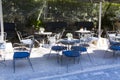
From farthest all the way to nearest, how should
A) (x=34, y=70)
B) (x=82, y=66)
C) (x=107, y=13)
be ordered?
(x=107, y=13) → (x=82, y=66) → (x=34, y=70)

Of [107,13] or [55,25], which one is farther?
[107,13]

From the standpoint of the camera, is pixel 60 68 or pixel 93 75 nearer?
pixel 93 75

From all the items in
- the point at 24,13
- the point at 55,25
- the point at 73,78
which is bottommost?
the point at 73,78

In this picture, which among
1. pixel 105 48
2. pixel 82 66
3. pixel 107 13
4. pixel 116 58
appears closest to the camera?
pixel 82 66

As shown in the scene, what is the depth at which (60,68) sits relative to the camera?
510cm

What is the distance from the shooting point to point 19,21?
10.3 metres

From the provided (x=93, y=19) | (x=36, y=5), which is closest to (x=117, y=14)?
(x=93, y=19)

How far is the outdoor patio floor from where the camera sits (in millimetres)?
4594

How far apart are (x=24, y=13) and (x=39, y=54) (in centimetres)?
459

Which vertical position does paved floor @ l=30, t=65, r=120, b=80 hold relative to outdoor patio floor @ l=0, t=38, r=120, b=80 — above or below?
below

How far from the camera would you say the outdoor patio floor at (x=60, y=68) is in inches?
181

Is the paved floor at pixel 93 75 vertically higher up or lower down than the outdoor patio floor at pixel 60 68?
lower down

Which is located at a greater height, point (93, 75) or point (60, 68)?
point (60, 68)

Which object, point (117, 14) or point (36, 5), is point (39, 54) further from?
point (117, 14)
